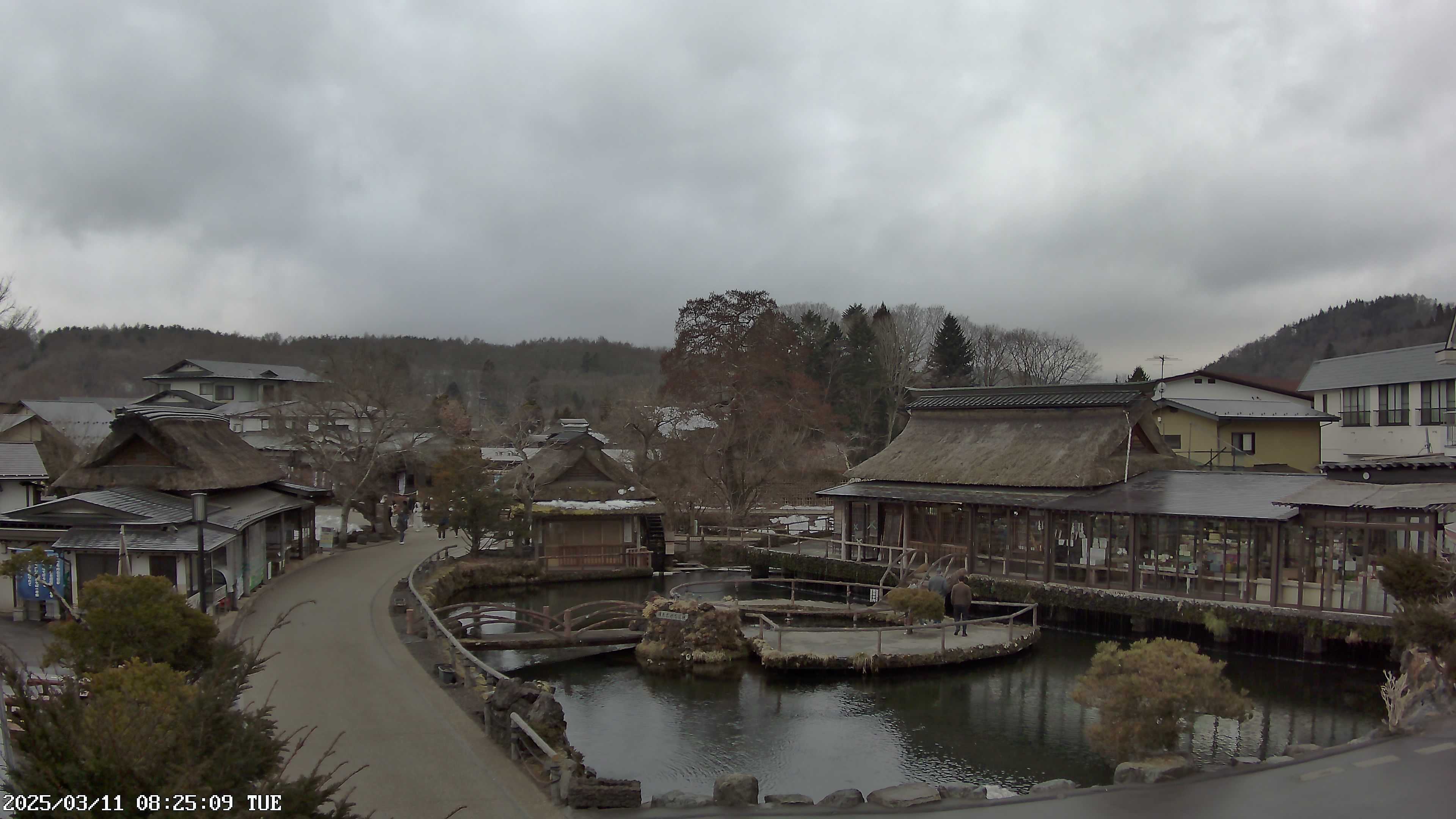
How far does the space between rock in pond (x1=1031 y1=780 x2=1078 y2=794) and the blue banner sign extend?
59.0ft

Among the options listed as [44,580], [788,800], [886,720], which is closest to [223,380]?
[44,580]

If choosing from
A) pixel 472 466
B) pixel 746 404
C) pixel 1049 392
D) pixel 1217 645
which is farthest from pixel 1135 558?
pixel 472 466

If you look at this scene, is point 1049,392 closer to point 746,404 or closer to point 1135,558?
point 1135,558

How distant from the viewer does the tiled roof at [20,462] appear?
22.7 m

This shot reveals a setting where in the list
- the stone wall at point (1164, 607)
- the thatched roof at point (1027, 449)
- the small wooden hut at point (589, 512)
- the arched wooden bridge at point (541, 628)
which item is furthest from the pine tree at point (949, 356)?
the arched wooden bridge at point (541, 628)

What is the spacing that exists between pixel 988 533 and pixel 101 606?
22463mm

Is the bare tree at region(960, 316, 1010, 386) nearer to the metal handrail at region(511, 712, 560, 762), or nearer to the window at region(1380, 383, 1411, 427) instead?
the window at region(1380, 383, 1411, 427)

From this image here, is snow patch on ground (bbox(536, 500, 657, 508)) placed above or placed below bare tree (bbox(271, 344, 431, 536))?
below

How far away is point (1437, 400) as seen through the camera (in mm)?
34250

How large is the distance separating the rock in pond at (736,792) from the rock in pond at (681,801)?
111 millimetres

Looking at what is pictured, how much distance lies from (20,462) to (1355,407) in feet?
163

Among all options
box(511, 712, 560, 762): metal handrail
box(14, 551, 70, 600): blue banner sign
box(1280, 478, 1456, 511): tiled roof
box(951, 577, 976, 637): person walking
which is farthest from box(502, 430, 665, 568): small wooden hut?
box(1280, 478, 1456, 511): tiled roof

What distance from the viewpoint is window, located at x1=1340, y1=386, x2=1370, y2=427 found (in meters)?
38.2

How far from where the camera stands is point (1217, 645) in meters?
20.0
